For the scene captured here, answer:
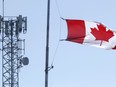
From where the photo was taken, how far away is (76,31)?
1008 inches

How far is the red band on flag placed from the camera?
1000 inches

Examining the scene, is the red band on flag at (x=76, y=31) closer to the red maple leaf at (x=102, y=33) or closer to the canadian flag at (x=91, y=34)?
the canadian flag at (x=91, y=34)

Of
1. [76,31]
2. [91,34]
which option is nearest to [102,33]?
[91,34]

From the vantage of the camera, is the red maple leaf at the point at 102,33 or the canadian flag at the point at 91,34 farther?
the red maple leaf at the point at 102,33

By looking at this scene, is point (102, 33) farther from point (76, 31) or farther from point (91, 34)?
point (76, 31)

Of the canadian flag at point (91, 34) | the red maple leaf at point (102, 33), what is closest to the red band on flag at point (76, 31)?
the canadian flag at point (91, 34)

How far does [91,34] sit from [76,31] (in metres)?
1.08

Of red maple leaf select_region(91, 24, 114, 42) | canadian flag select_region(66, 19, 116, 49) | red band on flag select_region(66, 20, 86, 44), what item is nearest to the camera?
red band on flag select_region(66, 20, 86, 44)

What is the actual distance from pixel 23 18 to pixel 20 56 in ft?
8.83

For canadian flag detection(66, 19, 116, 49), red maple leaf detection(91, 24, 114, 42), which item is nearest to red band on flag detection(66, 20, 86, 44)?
canadian flag detection(66, 19, 116, 49)

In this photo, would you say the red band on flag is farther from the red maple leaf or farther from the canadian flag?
the red maple leaf

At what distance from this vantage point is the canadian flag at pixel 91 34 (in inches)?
1005

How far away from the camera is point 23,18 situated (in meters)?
35.6

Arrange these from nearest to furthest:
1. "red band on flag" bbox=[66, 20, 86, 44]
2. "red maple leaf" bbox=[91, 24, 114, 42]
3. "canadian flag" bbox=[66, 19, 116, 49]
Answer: "red band on flag" bbox=[66, 20, 86, 44]
"canadian flag" bbox=[66, 19, 116, 49]
"red maple leaf" bbox=[91, 24, 114, 42]
